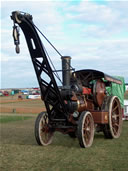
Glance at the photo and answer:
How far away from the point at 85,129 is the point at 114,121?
206cm

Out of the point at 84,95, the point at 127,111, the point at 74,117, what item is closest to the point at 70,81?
the point at 84,95

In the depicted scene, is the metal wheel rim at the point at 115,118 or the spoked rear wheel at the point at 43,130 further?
the metal wheel rim at the point at 115,118

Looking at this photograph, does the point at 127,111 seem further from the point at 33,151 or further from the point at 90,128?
the point at 33,151

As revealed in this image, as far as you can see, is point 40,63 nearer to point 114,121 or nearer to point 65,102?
point 65,102

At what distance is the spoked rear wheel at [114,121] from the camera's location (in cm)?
802

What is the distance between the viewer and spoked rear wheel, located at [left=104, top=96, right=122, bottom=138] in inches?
316

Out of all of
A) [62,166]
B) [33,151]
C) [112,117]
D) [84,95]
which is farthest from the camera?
[112,117]

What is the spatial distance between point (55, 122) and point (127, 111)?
8.16 m

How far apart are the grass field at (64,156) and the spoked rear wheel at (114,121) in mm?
272

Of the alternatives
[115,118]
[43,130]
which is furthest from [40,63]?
[115,118]

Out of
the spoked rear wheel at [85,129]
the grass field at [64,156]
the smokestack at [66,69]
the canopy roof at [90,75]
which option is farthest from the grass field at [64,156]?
the canopy roof at [90,75]

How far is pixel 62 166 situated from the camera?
513cm

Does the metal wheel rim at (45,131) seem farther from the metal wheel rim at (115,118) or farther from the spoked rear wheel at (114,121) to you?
the metal wheel rim at (115,118)

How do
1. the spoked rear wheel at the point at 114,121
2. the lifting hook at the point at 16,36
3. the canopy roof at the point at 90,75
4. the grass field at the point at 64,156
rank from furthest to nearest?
the canopy roof at the point at 90,75 → the spoked rear wheel at the point at 114,121 → the lifting hook at the point at 16,36 → the grass field at the point at 64,156
